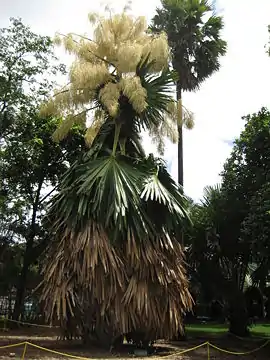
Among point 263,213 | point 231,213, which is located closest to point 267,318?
point 231,213

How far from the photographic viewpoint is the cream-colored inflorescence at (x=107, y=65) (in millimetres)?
13109

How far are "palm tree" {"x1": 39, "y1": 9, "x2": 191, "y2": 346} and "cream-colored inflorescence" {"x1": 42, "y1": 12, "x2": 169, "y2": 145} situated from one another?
31mm

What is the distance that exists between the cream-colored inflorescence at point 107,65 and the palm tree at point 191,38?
5.91 meters

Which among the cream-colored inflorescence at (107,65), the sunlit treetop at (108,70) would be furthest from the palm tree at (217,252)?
the cream-colored inflorescence at (107,65)

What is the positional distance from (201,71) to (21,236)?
39.4 ft

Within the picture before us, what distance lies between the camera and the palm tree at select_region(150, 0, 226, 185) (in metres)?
20.3

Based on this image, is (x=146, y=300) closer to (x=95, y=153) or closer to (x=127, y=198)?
(x=127, y=198)

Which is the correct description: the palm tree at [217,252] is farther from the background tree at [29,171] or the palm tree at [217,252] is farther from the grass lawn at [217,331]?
the background tree at [29,171]

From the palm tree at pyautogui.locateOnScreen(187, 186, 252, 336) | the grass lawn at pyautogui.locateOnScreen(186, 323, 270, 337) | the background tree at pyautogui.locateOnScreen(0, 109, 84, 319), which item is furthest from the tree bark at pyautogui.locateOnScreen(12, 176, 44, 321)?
the grass lawn at pyautogui.locateOnScreen(186, 323, 270, 337)

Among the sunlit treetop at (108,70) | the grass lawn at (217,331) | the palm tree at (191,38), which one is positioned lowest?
the grass lawn at (217,331)

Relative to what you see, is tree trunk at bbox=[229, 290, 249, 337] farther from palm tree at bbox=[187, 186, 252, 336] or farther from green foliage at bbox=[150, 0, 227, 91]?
green foliage at bbox=[150, 0, 227, 91]

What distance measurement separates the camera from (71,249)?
12.0 meters

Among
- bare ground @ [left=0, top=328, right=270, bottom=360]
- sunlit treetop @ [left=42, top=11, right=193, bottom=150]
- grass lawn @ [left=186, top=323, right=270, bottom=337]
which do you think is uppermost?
sunlit treetop @ [left=42, top=11, right=193, bottom=150]

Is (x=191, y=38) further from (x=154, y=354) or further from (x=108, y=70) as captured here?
(x=154, y=354)
